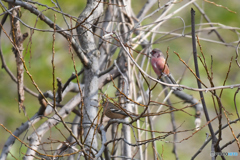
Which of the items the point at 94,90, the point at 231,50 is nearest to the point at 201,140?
the point at 231,50

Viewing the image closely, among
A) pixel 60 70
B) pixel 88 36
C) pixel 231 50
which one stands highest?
pixel 231 50

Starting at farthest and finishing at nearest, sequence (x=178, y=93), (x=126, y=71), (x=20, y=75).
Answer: (x=178, y=93) < (x=126, y=71) < (x=20, y=75)

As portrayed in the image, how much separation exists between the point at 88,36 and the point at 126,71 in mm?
805

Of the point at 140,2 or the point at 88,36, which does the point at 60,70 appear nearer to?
the point at 140,2

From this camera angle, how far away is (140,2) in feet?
26.7

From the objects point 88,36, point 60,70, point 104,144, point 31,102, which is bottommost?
point 104,144

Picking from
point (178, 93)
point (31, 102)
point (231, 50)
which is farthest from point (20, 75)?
point (231, 50)

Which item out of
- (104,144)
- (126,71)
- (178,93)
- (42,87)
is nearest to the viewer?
(104,144)

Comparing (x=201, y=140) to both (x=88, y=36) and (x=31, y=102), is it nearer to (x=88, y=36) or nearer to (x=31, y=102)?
(x=31, y=102)

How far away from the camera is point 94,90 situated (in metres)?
3.51

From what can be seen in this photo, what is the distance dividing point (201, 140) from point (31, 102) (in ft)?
12.7

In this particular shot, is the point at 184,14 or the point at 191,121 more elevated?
the point at 184,14

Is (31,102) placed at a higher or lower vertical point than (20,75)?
higher

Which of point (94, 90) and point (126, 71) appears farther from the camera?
point (126, 71)
